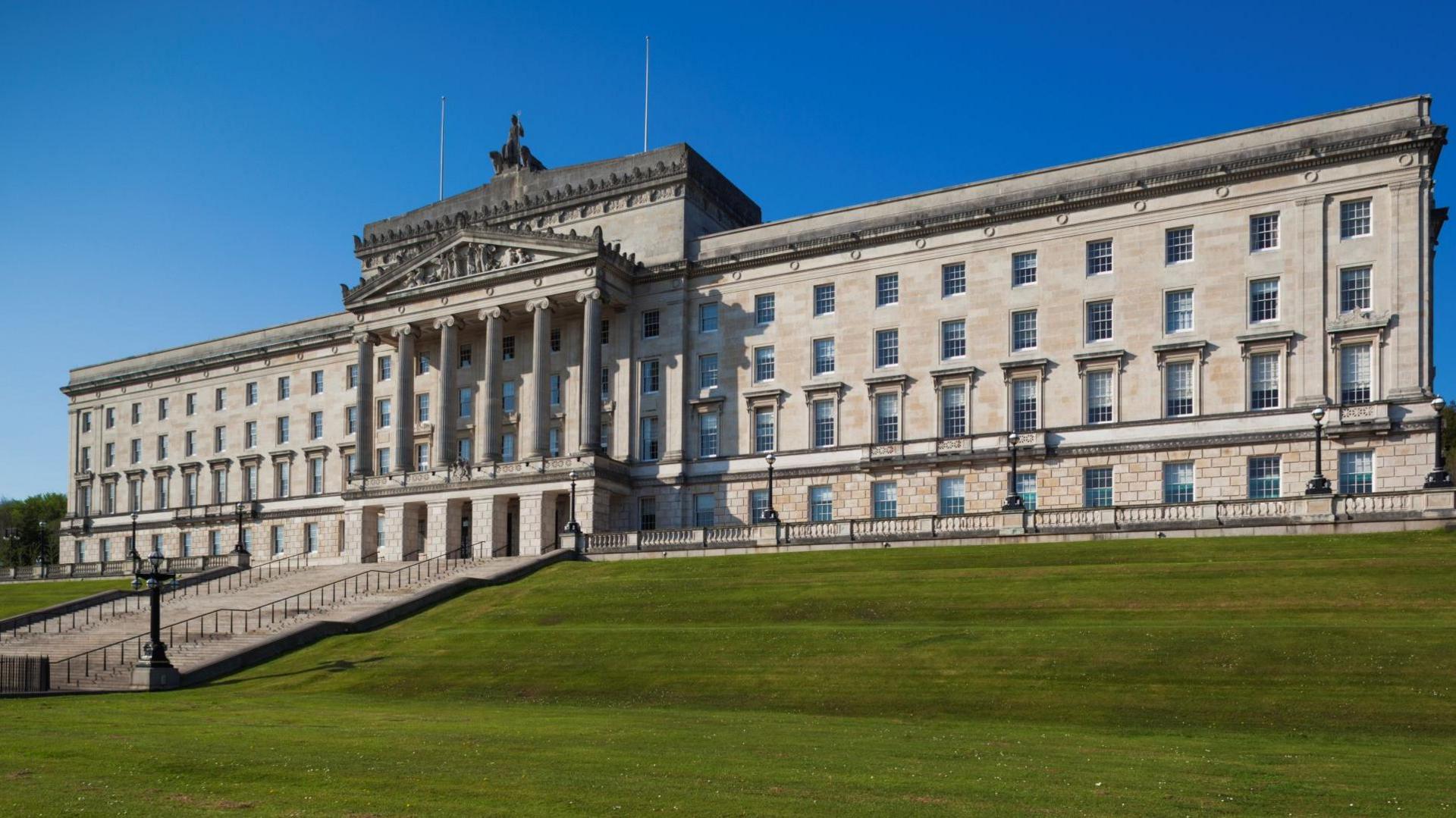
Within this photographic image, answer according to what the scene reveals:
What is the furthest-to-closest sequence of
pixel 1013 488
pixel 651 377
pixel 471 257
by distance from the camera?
pixel 471 257, pixel 651 377, pixel 1013 488

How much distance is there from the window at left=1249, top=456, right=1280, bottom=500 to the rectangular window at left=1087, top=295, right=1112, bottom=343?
852 centimetres

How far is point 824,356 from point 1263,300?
2073 centimetres

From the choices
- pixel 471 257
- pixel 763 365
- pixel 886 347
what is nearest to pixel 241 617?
pixel 471 257

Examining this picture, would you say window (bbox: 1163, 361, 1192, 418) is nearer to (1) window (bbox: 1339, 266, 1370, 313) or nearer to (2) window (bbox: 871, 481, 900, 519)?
(1) window (bbox: 1339, 266, 1370, 313)

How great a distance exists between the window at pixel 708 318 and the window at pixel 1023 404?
16713 mm

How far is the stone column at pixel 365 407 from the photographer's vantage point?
69438 mm

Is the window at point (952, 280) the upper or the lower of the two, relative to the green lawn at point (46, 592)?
upper

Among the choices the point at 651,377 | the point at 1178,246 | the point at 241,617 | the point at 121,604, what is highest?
the point at 1178,246

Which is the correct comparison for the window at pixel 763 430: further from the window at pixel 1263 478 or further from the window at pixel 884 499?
the window at pixel 1263 478

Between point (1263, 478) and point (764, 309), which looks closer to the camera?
point (1263, 478)

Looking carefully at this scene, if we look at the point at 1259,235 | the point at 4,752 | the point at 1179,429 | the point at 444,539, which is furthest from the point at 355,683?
the point at 1259,235

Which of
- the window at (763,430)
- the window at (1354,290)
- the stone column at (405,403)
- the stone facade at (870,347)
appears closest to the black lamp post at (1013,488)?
the stone facade at (870,347)

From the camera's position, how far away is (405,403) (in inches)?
2689

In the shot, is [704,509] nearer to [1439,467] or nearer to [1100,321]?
[1100,321]
